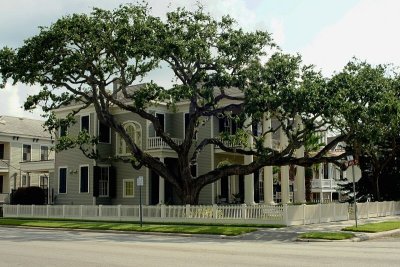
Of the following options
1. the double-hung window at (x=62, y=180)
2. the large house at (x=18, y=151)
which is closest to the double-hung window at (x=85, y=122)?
the double-hung window at (x=62, y=180)

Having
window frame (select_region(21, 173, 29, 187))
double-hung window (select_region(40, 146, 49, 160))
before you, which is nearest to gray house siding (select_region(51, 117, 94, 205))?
window frame (select_region(21, 173, 29, 187))

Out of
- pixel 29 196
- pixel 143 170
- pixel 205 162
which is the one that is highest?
pixel 205 162

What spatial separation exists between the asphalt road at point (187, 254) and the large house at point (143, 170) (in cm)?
1961

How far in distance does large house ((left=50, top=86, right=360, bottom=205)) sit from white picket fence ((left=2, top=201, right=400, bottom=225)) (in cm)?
602

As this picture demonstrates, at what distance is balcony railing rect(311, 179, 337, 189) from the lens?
2240 inches

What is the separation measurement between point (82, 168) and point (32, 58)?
15.0 m

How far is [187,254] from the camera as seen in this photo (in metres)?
15.7

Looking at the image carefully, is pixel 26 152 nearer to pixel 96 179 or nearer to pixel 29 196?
pixel 29 196

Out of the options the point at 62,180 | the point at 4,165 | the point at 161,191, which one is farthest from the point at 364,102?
the point at 4,165

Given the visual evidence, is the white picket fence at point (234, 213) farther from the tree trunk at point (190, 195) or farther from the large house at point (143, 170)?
the large house at point (143, 170)

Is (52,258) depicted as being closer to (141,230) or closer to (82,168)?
(141,230)

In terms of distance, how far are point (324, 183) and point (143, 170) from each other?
23.6 meters

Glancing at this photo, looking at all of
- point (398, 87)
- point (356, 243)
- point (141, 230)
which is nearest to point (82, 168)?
point (141, 230)

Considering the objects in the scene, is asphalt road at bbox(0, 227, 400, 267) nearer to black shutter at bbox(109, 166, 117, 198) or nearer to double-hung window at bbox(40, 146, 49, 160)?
black shutter at bbox(109, 166, 117, 198)
